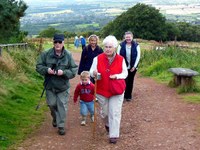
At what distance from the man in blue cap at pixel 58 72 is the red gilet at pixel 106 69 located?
24.4 inches

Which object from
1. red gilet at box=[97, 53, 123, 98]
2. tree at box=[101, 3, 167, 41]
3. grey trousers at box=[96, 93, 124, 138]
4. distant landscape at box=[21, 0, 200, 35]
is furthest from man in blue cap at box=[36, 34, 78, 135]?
tree at box=[101, 3, 167, 41]

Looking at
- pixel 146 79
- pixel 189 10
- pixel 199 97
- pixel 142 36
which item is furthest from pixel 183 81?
pixel 189 10

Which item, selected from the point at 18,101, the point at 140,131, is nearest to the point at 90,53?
the point at 18,101

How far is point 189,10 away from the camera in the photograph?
10081cm

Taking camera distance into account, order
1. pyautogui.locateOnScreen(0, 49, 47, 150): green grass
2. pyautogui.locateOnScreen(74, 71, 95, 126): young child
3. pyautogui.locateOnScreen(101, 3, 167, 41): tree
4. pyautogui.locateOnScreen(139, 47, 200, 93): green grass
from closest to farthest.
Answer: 1. pyautogui.locateOnScreen(0, 49, 47, 150): green grass
2. pyautogui.locateOnScreen(74, 71, 95, 126): young child
3. pyautogui.locateOnScreen(139, 47, 200, 93): green grass
4. pyautogui.locateOnScreen(101, 3, 167, 41): tree

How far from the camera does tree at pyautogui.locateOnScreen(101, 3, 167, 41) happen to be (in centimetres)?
6419

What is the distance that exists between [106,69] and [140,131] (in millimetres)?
1700

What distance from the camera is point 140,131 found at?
889 centimetres

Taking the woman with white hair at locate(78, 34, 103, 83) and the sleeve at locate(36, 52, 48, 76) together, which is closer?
the sleeve at locate(36, 52, 48, 76)

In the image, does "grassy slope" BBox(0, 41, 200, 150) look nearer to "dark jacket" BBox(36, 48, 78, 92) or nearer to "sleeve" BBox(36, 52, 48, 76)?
"dark jacket" BBox(36, 48, 78, 92)

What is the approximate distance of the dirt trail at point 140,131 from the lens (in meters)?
7.92

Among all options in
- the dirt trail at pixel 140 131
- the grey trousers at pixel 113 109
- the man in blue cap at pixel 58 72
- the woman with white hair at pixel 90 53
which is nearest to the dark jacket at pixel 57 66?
the man in blue cap at pixel 58 72

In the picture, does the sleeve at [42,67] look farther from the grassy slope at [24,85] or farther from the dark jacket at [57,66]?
the grassy slope at [24,85]

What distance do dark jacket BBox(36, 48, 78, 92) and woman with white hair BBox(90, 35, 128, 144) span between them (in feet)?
1.85
